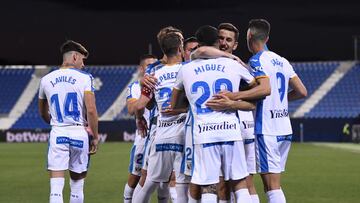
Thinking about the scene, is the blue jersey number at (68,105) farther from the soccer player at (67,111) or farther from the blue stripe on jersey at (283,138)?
the blue stripe on jersey at (283,138)

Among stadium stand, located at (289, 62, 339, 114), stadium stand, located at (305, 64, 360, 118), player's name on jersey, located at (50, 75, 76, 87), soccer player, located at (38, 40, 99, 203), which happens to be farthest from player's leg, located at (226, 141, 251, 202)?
stadium stand, located at (289, 62, 339, 114)

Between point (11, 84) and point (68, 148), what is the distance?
44.3 meters

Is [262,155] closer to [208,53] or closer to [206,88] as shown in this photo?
[206,88]

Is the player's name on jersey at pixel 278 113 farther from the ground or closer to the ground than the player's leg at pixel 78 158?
farther from the ground

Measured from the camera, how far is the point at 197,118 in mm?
7383

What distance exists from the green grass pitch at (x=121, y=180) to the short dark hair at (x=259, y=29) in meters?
4.59

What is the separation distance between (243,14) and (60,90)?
51.2 metres

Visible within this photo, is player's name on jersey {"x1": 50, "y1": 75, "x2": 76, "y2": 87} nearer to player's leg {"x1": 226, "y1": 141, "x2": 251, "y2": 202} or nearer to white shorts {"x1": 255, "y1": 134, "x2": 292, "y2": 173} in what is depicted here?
white shorts {"x1": 255, "y1": 134, "x2": 292, "y2": 173}

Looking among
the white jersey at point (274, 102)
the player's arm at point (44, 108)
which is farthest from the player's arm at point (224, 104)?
the player's arm at point (44, 108)

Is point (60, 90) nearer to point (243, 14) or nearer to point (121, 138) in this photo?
point (121, 138)

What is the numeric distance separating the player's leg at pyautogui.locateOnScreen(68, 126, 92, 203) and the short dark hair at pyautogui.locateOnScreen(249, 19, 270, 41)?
2.55 meters

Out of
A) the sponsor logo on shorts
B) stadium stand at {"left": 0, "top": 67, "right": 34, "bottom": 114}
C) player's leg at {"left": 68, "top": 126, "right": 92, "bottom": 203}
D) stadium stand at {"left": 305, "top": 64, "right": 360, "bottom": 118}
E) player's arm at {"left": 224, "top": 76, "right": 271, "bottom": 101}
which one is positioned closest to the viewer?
player's arm at {"left": 224, "top": 76, "right": 271, "bottom": 101}

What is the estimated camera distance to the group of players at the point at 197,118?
24.0 feet

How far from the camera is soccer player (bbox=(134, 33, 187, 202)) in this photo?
829cm
